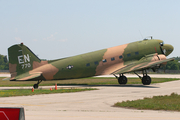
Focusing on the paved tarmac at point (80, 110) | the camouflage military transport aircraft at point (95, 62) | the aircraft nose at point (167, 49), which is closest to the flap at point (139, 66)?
the camouflage military transport aircraft at point (95, 62)

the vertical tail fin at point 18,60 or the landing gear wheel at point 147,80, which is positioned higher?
the vertical tail fin at point 18,60

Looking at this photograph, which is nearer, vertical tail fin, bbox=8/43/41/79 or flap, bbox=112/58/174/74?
vertical tail fin, bbox=8/43/41/79

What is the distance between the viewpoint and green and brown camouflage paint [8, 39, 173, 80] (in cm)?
3397

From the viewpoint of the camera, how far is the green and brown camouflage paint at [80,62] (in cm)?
3397

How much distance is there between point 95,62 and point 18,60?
10.8 meters

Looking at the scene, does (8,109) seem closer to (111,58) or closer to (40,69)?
(40,69)

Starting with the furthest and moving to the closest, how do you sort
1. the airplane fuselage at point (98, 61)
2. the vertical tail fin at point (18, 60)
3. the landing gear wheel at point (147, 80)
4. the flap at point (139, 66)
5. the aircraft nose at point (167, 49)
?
the aircraft nose at point (167, 49), the landing gear wheel at point (147, 80), the airplane fuselage at point (98, 61), the flap at point (139, 66), the vertical tail fin at point (18, 60)

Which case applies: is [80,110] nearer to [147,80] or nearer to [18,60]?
[18,60]

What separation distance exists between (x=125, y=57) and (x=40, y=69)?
41.1 ft

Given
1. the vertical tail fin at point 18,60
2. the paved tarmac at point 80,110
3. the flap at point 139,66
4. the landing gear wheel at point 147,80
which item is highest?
the vertical tail fin at point 18,60

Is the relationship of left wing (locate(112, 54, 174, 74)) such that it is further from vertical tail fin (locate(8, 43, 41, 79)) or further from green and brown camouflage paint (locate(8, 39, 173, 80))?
vertical tail fin (locate(8, 43, 41, 79))

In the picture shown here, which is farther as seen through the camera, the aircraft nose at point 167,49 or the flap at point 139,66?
the aircraft nose at point 167,49

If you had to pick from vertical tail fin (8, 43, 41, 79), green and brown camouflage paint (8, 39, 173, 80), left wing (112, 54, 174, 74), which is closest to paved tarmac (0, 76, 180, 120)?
vertical tail fin (8, 43, 41, 79)

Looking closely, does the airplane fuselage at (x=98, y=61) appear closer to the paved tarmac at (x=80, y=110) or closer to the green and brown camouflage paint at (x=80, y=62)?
the green and brown camouflage paint at (x=80, y=62)
